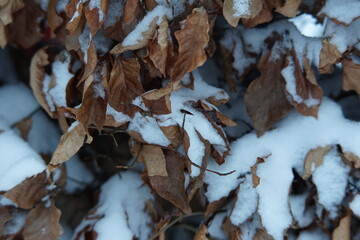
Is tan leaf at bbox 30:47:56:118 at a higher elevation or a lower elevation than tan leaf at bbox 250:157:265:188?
higher

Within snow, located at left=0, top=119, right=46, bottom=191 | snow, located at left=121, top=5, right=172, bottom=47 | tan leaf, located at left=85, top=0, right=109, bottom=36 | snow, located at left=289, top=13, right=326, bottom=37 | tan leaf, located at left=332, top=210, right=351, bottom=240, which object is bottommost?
tan leaf, located at left=332, top=210, right=351, bottom=240

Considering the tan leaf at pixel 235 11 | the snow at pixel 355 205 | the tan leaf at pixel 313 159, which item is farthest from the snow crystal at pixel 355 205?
the tan leaf at pixel 235 11

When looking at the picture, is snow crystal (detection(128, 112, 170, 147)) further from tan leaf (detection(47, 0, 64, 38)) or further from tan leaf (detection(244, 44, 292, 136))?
tan leaf (detection(47, 0, 64, 38))

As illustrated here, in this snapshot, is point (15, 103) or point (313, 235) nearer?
point (313, 235)

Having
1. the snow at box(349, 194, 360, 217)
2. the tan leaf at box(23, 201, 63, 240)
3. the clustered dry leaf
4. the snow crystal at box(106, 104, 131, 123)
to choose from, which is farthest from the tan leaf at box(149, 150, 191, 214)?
the snow at box(349, 194, 360, 217)

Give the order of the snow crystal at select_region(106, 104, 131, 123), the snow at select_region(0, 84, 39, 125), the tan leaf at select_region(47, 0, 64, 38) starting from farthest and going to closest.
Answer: the snow at select_region(0, 84, 39, 125)
the tan leaf at select_region(47, 0, 64, 38)
the snow crystal at select_region(106, 104, 131, 123)

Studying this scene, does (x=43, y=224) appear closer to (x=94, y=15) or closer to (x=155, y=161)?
(x=155, y=161)

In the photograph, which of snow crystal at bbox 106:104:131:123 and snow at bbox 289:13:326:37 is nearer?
snow crystal at bbox 106:104:131:123

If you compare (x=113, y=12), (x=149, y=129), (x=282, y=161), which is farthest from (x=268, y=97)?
(x=113, y=12)
